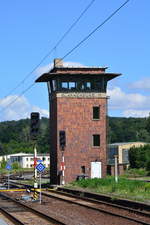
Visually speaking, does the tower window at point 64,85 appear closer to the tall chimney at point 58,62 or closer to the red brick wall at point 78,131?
the red brick wall at point 78,131

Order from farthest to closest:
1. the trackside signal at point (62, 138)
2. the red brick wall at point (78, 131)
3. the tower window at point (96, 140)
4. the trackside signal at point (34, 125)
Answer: the tower window at point (96, 140), the red brick wall at point (78, 131), the trackside signal at point (62, 138), the trackside signal at point (34, 125)

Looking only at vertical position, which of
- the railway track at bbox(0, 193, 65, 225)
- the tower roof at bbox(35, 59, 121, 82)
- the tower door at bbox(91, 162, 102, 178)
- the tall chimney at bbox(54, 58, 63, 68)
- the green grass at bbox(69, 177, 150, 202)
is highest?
the tall chimney at bbox(54, 58, 63, 68)

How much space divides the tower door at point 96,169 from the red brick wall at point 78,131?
360 mm

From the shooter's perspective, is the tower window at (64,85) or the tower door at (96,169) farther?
the tower door at (96,169)

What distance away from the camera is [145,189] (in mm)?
33250

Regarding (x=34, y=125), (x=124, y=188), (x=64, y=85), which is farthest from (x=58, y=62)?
(x=34, y=125)

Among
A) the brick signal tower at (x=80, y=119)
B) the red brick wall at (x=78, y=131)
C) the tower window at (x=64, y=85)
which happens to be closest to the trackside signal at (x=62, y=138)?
the brick signal tower at (x=80, y=119)

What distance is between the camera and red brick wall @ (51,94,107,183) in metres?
53.6

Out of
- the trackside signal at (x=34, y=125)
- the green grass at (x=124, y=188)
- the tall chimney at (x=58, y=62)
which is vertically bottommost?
the green grass at (x=124, y=188)

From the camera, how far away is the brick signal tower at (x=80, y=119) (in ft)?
176

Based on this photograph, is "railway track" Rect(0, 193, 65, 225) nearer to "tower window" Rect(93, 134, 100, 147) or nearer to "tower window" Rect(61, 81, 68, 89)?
"tower window" Rect(61, 81, 68, 89)

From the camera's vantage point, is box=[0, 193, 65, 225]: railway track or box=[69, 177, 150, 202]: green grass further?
box=[69, 177, 150, 202]: green grass

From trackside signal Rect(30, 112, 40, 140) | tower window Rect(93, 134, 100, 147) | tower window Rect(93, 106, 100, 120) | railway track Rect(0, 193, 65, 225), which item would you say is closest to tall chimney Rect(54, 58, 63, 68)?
tower window Rect(93, 106, 100, 120)

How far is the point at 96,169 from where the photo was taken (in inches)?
2138
